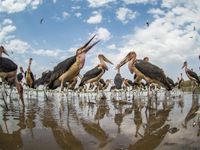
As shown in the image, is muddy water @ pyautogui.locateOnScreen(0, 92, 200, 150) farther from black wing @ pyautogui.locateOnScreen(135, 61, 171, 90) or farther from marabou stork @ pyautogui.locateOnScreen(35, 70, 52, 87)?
marabou stork @ pyautogui.locateOnScreen(35, 70, 52, 87)

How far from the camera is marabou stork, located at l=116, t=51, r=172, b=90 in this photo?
712 inches

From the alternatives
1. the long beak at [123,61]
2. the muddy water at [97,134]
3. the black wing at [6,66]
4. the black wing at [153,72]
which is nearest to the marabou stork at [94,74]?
the long beak at [123,61]

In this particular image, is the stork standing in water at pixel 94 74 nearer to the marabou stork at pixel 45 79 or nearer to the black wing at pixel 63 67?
the marabou stork at pixel 45 79

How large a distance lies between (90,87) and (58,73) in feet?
64.4

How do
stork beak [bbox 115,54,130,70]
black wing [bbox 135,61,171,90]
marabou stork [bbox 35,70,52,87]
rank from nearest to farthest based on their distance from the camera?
black wing [bbox 135,61,171,90], stork beak [bbox 115,54,130,70], marabou stork [bbox 35,70,52,87]

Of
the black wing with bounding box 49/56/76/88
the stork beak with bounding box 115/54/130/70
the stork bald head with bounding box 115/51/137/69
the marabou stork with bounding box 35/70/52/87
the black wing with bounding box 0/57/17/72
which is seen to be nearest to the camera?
the black wing with bounding box 49/56/76/88

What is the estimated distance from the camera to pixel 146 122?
32.1ft

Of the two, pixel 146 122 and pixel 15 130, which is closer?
pixel 15 130

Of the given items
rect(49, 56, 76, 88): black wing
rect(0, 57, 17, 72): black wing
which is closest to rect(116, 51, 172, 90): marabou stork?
rect(49, 56, 76, 88): black wing

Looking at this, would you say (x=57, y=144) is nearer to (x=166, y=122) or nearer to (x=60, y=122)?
(x=60, y=122)

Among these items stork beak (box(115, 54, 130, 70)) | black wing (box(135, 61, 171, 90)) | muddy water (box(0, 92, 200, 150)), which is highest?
stork beak (box(115, 54, 130, 70))

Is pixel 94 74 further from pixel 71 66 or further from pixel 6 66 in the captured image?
pixel 71 66

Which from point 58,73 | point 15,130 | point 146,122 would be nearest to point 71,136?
point 15,130

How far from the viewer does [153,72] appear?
1820 centimetres
